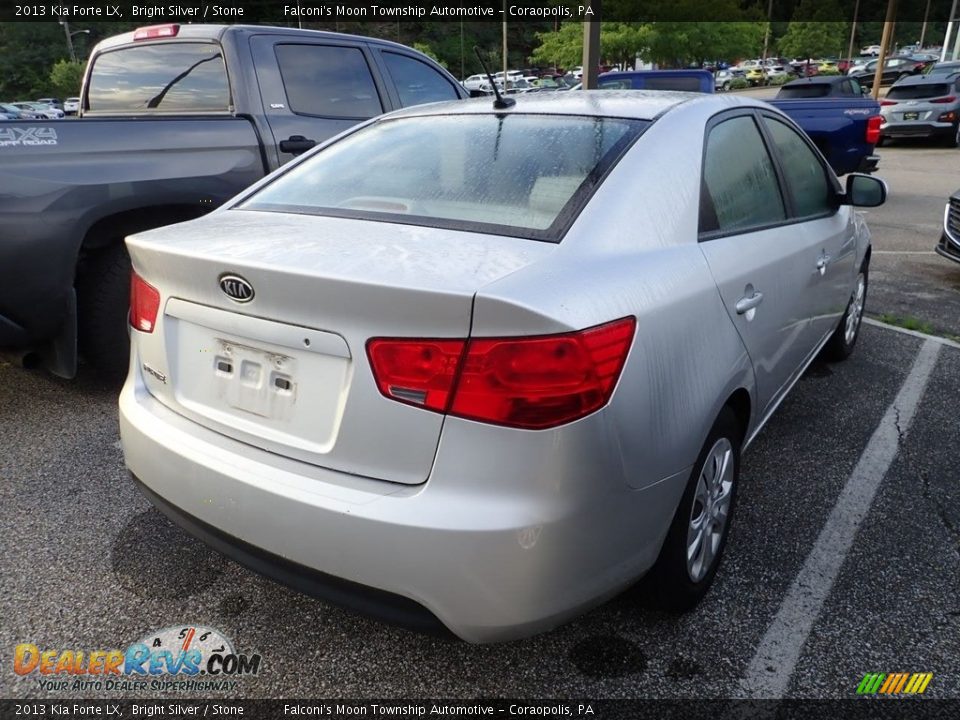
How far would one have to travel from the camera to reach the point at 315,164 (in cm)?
271

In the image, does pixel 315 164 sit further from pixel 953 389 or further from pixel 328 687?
pixel 953 389

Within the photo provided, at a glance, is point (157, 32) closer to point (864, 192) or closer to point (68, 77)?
point (864, 192)

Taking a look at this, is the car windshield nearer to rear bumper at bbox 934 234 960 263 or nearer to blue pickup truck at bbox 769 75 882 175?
blue pickup truck at bbox 769 75 882 175

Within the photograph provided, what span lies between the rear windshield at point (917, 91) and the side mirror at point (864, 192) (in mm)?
16848

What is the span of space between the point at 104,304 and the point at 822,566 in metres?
3.46

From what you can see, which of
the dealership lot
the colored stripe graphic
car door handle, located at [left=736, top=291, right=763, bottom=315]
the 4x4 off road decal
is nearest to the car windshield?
the dealership lot

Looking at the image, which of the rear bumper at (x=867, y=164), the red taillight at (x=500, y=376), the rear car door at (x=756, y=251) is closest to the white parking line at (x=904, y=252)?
the rear bumper at (x=867, y=164)

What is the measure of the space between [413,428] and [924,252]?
7747 mm

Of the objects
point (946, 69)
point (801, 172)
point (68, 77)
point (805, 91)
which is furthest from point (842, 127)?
point (68, 77)

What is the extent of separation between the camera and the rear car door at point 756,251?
90.8 inches

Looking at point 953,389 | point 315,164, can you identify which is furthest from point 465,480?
point 953,389

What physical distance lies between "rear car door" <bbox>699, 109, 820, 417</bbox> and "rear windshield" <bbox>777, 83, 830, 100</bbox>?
38.3ft

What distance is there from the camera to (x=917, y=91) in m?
17.4

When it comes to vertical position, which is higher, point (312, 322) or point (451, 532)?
point (312, 322)
